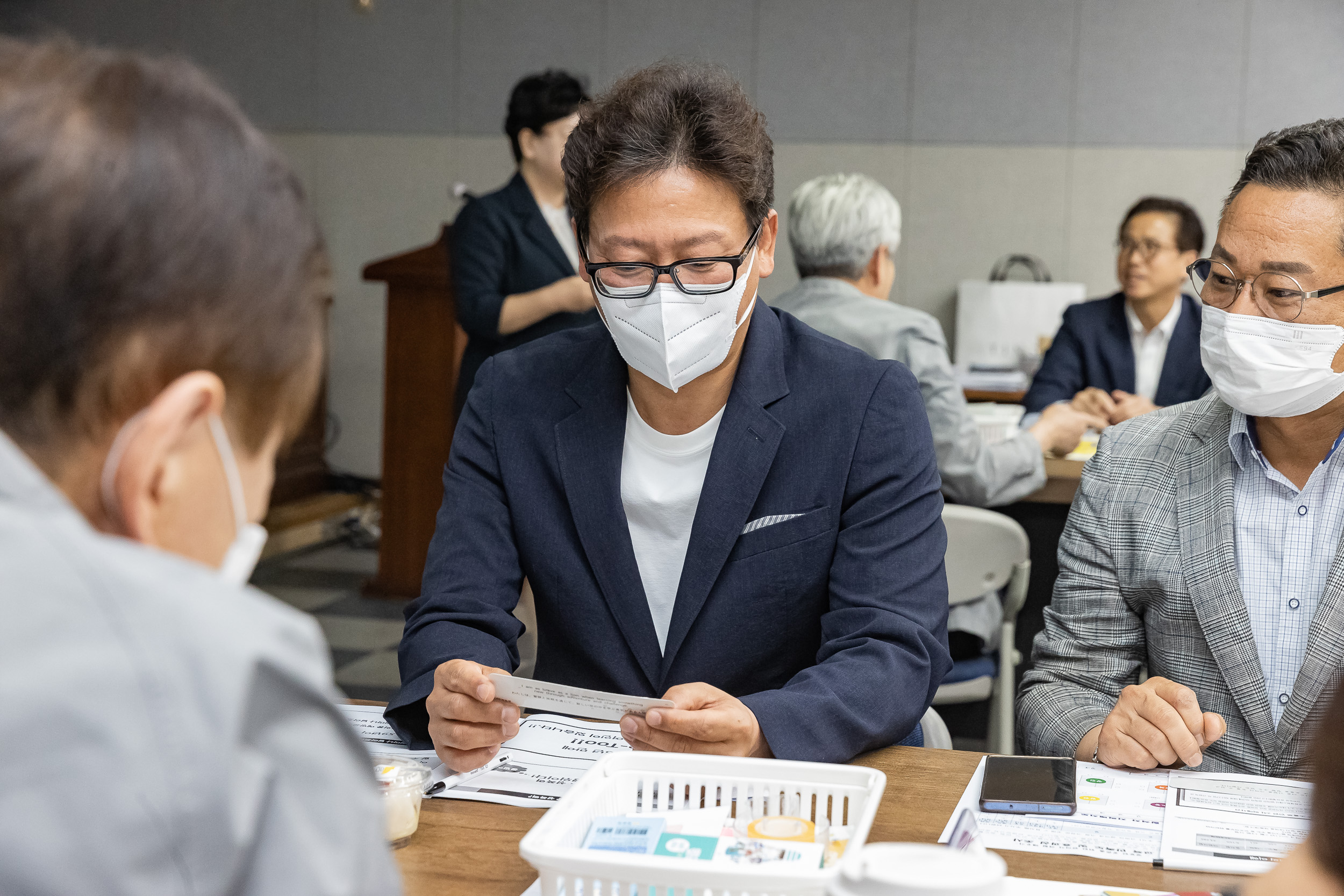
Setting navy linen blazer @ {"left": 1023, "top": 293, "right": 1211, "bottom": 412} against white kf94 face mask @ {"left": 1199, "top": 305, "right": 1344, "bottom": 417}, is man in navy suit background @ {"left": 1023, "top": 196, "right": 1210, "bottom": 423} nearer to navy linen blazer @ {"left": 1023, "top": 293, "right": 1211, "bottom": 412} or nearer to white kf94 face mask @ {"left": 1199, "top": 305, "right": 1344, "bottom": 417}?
navy linen blazer @ {"left": 1023, "top": 293, "right": 1211, "bottom": 412}

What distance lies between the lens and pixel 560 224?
12.4 ft

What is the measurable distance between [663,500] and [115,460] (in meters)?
1.02

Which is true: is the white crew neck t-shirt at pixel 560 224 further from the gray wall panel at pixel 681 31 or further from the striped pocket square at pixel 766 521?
the gray wall panel at pixel 681 31

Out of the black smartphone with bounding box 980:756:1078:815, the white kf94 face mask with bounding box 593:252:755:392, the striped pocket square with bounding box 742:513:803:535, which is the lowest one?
the black smartphone with bounding box 980:756:1078:815

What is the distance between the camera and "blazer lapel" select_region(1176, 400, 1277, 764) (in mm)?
1420

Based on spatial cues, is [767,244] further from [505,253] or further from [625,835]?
[505,253]

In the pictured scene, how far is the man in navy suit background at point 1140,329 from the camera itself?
13.9 ft

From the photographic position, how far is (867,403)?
4.97 feet

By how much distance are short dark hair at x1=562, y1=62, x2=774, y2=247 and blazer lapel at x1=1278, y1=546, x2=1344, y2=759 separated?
83 centimetres

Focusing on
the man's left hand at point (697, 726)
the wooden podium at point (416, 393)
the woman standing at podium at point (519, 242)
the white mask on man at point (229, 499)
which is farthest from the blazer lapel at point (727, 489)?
the wooden podium at point (416, 393)

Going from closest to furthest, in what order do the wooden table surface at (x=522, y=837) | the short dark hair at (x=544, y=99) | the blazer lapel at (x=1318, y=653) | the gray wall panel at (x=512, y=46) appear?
the wooden table surface at (x=522, y=837), the blazer lapel at (x=1318, y=653), the short dark hair at (x=544, y=99), the gray wall panel at (x=512, y=46)

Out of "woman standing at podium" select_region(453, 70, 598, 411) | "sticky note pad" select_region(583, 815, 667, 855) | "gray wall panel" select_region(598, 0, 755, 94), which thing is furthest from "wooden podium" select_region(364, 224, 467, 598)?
"sticky note pad" select_region(583, 815, 667, 855)

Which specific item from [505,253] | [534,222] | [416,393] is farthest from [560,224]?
[416,393]

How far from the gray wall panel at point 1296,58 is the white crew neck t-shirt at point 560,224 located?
4167mm
